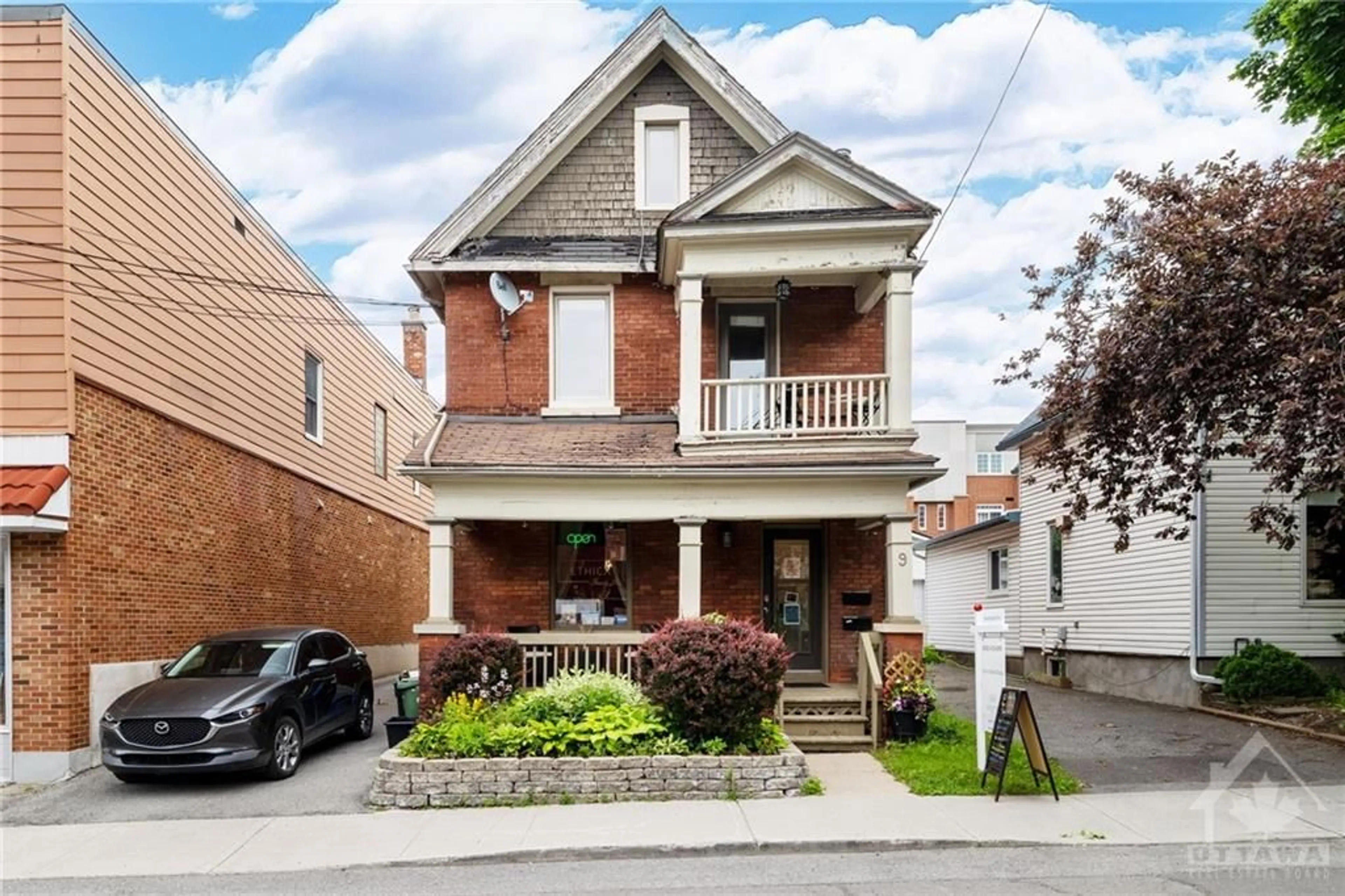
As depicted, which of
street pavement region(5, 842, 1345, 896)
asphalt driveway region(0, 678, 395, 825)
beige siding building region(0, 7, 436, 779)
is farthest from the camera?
beige siding building region(0, 7, 436, 779)

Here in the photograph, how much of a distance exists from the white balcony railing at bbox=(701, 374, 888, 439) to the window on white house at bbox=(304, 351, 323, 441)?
28.2 ft

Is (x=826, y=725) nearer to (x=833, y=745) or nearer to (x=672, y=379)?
(x=833, y=745)

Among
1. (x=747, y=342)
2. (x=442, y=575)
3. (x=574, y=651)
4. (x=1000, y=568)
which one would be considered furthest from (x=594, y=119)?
(x=1000, y=568)

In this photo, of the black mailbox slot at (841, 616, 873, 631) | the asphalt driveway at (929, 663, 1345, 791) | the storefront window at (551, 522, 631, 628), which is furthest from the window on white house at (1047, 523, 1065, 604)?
the storefront window at (551, 522, 631, 628)

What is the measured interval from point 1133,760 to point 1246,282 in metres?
5.14

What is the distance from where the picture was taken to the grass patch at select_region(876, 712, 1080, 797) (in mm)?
8984

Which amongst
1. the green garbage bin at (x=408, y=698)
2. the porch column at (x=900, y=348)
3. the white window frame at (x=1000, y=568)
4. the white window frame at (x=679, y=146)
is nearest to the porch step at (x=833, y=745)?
the porch column at (x=900, y=348)

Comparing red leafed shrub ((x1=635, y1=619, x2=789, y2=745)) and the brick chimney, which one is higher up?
the brick chimney

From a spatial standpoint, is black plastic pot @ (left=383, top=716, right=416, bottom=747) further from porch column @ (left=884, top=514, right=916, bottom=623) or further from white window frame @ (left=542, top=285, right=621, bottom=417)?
porch column @ (left=884, top=514, right=916, bottom=623)

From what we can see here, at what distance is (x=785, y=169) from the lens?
12367mm

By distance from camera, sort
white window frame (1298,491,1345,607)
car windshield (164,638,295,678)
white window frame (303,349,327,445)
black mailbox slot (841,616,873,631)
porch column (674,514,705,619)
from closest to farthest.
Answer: car windshield (164,638,295,678)
porch column (674,514,705,619)
black mailbox slot (841,616,873,631)
white window frame (1298,491,1345,607)
white window frame (303,349,327,445)

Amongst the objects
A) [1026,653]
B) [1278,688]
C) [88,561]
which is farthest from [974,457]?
[88,561]

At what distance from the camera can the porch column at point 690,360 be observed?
12.2 m

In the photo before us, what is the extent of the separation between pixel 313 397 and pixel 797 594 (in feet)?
34.5
